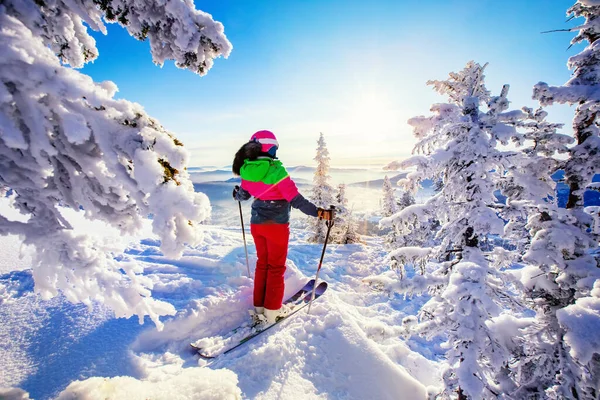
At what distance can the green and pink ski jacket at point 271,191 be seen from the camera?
14.3 ft

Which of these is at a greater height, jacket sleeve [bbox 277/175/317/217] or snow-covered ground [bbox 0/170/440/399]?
jacket sleeve [bbox 277/175/317/217]

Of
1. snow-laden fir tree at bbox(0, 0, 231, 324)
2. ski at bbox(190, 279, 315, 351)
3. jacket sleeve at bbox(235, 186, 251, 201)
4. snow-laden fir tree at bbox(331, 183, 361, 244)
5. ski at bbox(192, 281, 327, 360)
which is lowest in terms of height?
snow-laden fir tree at bbox(331, 183, 361, 244)

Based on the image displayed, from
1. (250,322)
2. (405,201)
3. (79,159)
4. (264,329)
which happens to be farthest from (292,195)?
(405,201)

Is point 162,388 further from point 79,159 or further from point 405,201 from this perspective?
point 405,201

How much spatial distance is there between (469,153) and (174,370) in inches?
199

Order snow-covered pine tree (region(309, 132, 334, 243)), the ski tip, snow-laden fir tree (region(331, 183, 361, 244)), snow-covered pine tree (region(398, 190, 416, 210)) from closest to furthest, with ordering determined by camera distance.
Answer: the ski tip
snow-covered pine tree (region(309, 132, 334, 243))
snow-laden fir tree (region(331, 183, 361, 244))
snow-covered pine tree (region(398, 190, 416, 210))

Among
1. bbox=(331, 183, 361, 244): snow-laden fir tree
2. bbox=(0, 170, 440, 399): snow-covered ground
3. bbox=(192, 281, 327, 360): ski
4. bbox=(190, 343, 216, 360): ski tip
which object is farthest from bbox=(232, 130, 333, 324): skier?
bbox=(331, 183, 361, 244): snow-laden fir tree

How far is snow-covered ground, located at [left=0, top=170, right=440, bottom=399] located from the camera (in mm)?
2441

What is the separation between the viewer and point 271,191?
4.55 m

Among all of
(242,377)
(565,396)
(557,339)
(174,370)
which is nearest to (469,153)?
(557,339)

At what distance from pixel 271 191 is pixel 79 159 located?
3.02 metres

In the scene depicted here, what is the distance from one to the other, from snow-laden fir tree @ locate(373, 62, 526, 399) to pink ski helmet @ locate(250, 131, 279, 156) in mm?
1999

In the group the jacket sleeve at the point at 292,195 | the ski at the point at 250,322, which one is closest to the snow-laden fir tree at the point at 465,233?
the jacket sleeve at the point at 292,195

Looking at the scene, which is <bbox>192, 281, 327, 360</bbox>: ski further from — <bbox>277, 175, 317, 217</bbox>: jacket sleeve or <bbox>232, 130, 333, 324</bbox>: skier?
<bbox>277, 175, 317, 217</bbox>: jacket sleeve
